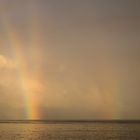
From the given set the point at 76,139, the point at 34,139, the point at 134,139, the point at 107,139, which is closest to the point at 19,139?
the point at 34,139

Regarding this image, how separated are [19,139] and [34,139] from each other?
9.63 ft

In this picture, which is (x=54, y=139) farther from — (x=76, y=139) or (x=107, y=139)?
(x=107, y=139)

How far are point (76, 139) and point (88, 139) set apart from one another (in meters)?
2.33

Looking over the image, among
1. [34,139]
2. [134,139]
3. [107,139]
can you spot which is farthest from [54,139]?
[134,139]

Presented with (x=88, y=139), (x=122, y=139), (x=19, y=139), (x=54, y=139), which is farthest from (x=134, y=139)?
(x=19, y=139)

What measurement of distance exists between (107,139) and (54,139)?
34.0ft

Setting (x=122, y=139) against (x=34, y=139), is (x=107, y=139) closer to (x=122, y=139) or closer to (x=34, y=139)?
(x=122, y=139)

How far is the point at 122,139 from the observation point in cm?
7156

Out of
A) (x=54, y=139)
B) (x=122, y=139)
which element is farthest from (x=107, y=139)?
(x=54, y=139)

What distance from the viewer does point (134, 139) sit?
6975 cm

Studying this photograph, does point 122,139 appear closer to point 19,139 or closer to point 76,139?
point 76,139

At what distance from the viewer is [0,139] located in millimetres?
69812

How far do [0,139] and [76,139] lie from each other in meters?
14.4

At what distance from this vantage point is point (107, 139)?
71375 millimetres
